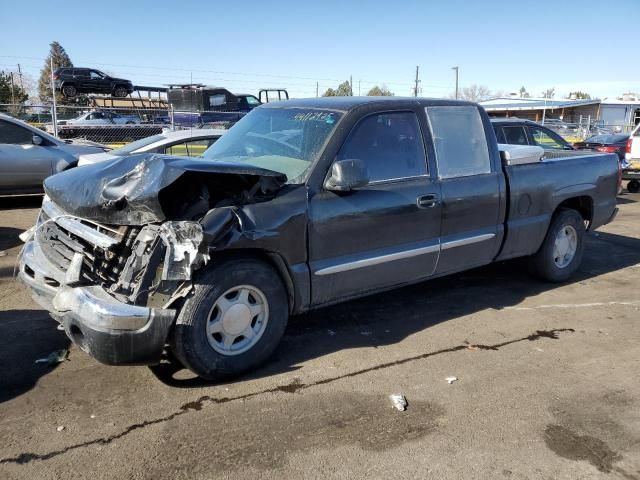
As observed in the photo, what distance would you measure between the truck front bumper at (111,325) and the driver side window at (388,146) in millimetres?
1792

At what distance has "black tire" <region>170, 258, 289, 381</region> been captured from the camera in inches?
131

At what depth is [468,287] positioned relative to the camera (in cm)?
590

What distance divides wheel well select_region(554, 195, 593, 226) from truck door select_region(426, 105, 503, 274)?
4.73ft

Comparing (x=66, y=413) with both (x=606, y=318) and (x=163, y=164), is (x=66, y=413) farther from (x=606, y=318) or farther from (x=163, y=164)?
(x=606, y=318)

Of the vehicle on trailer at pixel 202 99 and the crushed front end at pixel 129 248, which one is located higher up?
the vehicle on trailer at pixel 202 99

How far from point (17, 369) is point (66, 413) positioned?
0.78m

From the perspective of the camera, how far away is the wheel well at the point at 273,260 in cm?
352

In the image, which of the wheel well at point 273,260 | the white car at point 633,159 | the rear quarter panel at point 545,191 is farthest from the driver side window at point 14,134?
the white car at point 633,159

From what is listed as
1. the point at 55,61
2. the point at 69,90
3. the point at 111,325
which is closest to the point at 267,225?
the point at 111,325

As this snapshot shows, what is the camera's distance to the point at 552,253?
5855mm

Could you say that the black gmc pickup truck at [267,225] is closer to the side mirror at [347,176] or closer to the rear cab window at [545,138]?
the side mirror at [347,176]

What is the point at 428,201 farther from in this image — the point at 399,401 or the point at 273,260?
the point at 399,401

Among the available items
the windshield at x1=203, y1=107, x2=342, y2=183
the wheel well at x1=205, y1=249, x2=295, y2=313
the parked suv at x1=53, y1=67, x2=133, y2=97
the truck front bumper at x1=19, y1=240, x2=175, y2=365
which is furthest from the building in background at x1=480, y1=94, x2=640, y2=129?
the truck front bumper at x1=19, y1=240, x2=175, y2=365

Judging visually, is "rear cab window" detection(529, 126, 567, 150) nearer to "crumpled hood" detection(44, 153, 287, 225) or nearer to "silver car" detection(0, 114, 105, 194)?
"crumpled hood" detection(44, 153, 287, 225)
